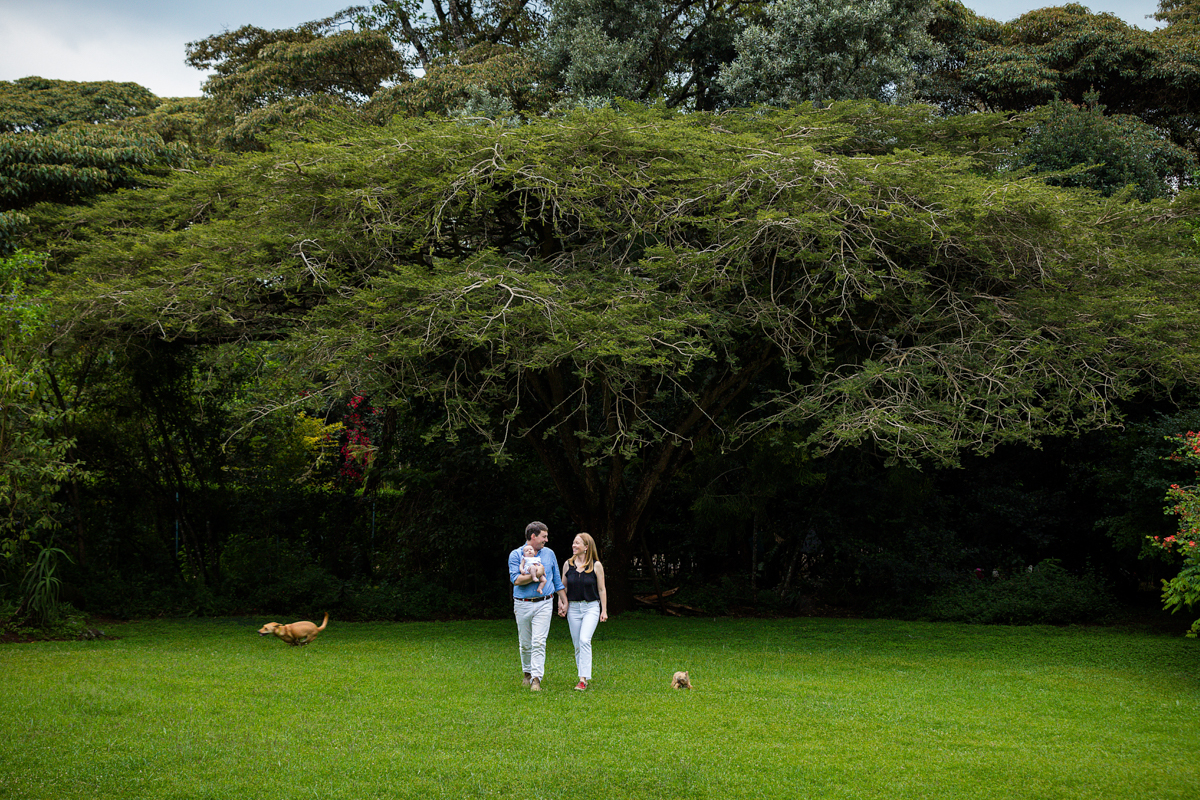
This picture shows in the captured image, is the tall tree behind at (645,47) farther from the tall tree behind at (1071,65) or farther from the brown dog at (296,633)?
the brown dog at (296,633)

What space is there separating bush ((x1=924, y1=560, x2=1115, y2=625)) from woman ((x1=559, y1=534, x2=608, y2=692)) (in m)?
8.07

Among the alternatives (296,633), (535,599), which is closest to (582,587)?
(535,599)

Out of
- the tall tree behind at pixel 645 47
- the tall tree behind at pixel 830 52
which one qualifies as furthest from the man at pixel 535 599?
the tall tree behind at pixel 830 52

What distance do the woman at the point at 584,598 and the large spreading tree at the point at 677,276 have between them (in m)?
1.94

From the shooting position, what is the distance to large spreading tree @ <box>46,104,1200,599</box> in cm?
937

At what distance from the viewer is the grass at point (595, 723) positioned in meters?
5.02

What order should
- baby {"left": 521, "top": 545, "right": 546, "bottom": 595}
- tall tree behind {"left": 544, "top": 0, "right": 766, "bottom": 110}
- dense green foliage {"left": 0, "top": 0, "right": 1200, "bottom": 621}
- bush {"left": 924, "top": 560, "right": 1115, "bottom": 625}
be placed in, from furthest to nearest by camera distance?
tall tree behind {"left": 544, "top": 0, "right": 766, "bottom": 110}
bush {"left": 924, "top": 560, "right": 1115, "bottom": 625}
dense green foliage {"left": 0, "top": 0, "right": 1200, "bottom": 621}
baby {"left": 521, "top": 545, "right": 546, "bottom": 595}

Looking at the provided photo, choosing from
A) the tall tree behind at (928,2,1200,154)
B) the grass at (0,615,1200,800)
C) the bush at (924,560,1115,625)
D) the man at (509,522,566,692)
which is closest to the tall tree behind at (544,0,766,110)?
the tall tree behind at (928,2,1200,154)

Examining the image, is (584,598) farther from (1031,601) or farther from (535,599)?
(1031,601)

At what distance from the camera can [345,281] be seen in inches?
429

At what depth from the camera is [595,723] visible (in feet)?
20.6

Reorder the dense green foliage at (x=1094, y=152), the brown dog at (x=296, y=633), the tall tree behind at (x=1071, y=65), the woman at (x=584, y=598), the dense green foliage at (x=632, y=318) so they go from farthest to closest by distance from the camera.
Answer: the tall tree behind at (x=1071, y=65)
the dense green foliage at (x=1094, y=152)
the brown dog at (x=296, y=633)
the dense green foliage at (x=632, y=318)
the woman at (x=584, y=598)

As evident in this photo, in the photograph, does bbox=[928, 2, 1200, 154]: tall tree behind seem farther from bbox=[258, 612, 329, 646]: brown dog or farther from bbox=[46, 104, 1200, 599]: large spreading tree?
bbox=[258, 612, 329, 646]: brown dog

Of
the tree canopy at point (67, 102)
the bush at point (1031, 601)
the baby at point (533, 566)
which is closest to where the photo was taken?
the baby at point (533, 566)
